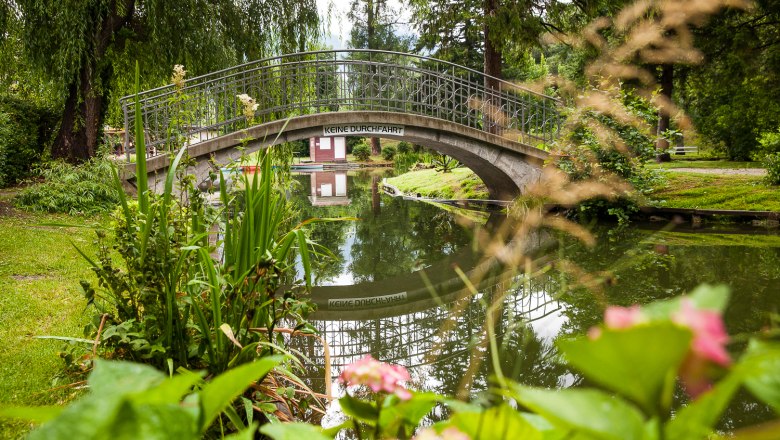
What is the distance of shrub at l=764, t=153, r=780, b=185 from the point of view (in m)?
9.33

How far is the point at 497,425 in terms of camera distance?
1.71ft

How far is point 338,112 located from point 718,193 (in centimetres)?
611

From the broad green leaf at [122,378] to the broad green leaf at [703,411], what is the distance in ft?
1.10

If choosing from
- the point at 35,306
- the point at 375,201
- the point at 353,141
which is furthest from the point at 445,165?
the point at 353,141

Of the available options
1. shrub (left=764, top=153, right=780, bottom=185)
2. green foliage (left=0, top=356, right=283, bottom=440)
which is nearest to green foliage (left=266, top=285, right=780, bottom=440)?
green foliage (left=0, top=356, right=283, bottom=440)

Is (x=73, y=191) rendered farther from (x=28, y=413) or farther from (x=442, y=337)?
(x=28, y=413)

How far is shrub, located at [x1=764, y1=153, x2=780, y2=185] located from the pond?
183 centimetres

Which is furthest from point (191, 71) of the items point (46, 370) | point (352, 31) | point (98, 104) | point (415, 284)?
point (352, 31)

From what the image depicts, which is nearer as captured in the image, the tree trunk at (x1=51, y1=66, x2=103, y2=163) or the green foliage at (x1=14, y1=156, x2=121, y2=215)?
the green foliage at (x1=14, y1=156, x2=121, y2=215)

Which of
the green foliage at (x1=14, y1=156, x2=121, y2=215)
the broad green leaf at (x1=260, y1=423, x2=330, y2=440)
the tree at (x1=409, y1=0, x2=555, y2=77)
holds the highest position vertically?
the tree at (x1=409, y1=0, x2=555, y2=77)

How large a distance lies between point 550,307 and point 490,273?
1.38 m

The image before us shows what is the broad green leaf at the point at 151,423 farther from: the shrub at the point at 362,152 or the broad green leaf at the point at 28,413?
the shrub at the point at 362,152

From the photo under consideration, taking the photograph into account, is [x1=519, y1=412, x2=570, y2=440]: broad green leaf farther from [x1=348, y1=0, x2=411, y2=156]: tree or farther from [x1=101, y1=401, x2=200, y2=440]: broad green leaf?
[x1=348, y1=0, x2=411, y2=156]: tree

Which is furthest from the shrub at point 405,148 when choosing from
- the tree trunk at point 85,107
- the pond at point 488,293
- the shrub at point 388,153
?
the tree trunk at point 85,107
